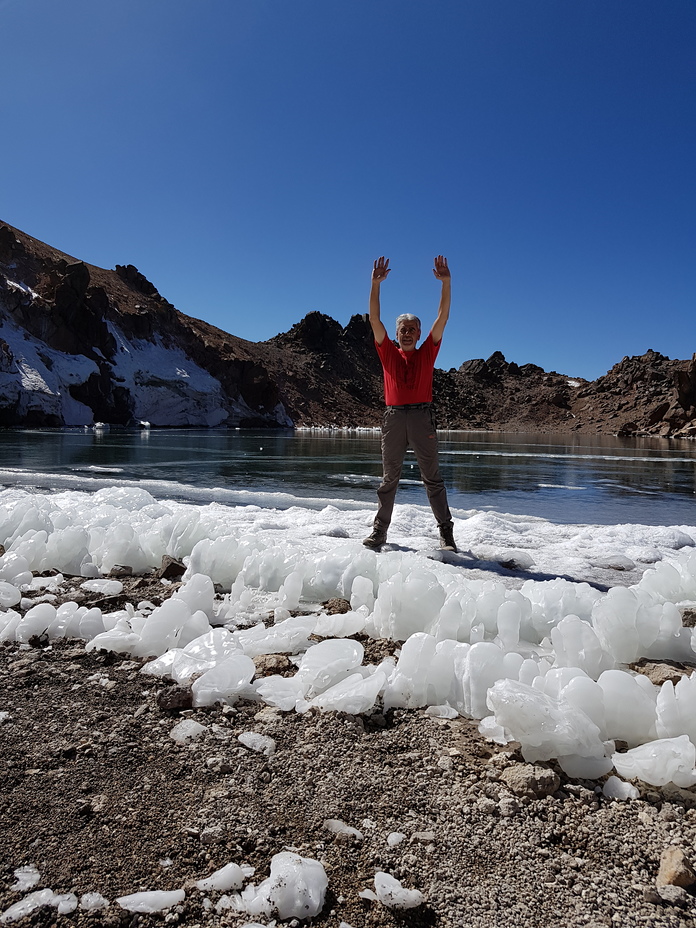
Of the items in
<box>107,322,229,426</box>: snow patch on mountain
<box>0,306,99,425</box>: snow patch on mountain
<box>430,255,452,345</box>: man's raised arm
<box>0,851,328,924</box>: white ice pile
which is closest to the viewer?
<box>0,851,328,924</box>: white ice pile

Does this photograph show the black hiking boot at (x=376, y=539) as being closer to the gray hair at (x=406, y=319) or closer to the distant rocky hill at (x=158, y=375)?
the gray hair at (x=406, y=319)

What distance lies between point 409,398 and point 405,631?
2.77 metres

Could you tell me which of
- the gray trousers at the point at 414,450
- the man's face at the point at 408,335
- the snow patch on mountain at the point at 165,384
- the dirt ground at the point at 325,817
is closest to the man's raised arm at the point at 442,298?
the man's face at the point at 408,335

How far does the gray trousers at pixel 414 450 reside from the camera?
17.1 ft

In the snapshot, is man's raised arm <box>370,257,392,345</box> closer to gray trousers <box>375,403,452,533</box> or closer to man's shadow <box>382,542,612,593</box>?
gray trousers <box>375,403,452,533</box>

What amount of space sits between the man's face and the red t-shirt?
61mm

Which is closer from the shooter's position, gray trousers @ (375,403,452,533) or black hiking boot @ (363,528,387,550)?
gray trousers @ (375,403,452,533)

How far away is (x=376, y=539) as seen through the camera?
5.42m

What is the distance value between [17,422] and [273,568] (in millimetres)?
56765

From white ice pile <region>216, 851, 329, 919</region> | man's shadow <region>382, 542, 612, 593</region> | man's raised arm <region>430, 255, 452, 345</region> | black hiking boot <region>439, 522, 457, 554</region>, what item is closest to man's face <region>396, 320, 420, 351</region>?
man's raised arm <region>430, 255, 452, 345</region>

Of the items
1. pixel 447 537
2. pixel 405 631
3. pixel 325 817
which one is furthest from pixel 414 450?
pixel 325 817

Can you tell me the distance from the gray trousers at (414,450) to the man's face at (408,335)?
57 centimetres

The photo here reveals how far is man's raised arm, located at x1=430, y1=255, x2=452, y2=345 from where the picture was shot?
16.5 ft

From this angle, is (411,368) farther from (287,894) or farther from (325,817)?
(287,894)
